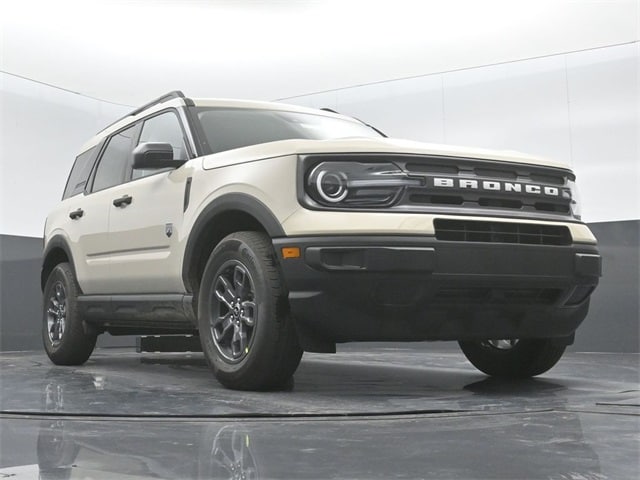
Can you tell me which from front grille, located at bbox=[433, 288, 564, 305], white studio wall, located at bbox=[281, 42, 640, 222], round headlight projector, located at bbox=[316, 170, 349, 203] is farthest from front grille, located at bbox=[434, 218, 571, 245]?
white studio wall, located at bbox=[281, 42, 640, 222]

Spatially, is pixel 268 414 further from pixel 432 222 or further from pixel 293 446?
pixel 432 222

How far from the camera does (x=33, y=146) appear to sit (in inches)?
411

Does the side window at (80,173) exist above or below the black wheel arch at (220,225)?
above

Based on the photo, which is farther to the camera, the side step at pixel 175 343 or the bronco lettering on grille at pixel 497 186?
the side step at pixel 175 343

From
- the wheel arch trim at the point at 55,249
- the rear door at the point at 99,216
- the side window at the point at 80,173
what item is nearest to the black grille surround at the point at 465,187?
the rear door at the point at 99,216

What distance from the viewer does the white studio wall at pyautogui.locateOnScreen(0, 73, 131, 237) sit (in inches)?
398

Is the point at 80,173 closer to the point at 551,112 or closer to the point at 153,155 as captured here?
the point at 153,155

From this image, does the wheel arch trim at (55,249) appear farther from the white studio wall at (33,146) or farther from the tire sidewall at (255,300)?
the white studio wall at (33,146)

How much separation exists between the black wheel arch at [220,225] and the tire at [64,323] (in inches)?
74.8

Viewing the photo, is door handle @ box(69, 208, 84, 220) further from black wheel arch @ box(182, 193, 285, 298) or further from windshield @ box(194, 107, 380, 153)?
black wheel arch @ box(182, 193, 285, 298)

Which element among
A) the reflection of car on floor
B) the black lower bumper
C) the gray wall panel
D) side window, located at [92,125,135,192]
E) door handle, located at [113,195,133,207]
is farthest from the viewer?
the gray wall panel

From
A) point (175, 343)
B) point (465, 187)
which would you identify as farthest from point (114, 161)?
point (465, 187)

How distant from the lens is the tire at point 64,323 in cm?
654

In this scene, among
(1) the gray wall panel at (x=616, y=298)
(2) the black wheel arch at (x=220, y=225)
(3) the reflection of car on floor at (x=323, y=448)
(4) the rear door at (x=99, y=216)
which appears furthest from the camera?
(1) the gray wall panel at (x=616, y=298)
